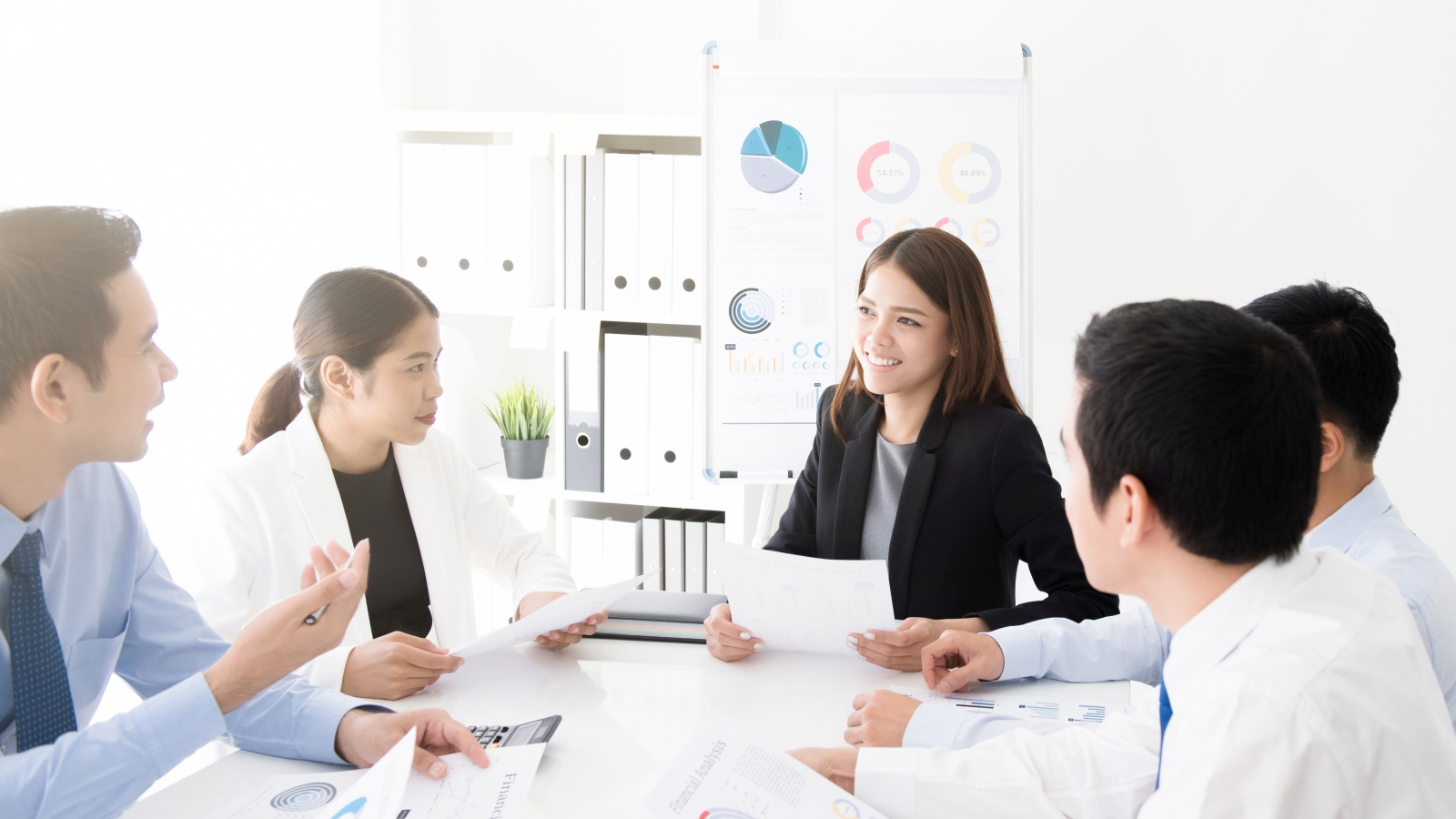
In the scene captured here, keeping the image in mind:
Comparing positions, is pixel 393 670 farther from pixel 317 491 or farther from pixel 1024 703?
pixel 1024 703

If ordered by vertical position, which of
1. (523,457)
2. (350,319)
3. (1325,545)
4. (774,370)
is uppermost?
→ (350,319)

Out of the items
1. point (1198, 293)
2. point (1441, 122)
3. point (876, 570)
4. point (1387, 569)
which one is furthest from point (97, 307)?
point (1441, 122)

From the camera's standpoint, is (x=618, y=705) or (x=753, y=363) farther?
(x=753, y=363)

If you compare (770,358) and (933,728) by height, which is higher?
(770,358)

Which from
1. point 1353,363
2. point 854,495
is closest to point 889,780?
point 1353,363

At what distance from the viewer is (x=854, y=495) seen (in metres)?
1.83

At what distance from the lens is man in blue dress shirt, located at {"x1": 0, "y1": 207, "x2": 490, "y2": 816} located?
98 centimetres

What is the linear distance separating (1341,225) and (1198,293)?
1.26ft

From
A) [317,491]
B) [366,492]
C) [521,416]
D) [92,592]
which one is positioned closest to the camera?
[92,592]

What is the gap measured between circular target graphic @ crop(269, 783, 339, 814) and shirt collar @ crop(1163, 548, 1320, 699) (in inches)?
31.5

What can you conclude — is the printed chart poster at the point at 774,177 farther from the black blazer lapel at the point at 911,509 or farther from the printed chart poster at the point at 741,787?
the printed chart poster at the point at 741,787

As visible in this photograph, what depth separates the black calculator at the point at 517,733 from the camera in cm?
108

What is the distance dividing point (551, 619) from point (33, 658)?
0.56 meters

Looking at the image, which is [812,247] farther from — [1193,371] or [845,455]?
[1193,371]
